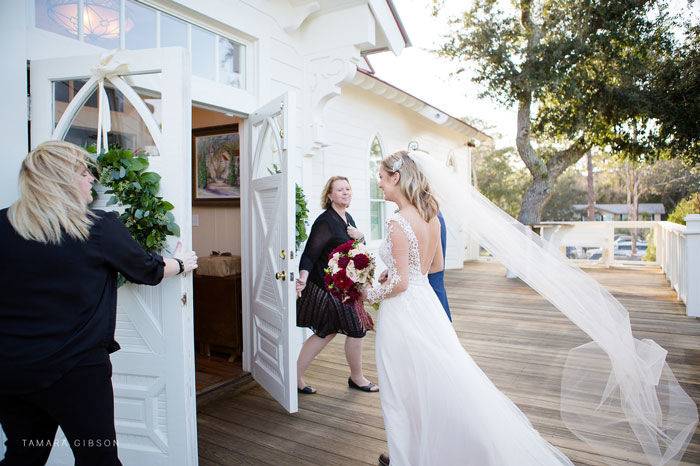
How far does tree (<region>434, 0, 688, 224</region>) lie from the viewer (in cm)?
1010

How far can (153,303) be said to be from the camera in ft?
9.14

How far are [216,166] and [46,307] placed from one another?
4200 millimetres

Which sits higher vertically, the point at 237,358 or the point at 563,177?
the point at 563,177

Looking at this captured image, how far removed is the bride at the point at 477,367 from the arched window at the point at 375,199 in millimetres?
6058

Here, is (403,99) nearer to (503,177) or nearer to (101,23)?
(101,23)

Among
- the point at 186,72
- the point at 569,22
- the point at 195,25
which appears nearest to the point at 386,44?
the point at 195,25

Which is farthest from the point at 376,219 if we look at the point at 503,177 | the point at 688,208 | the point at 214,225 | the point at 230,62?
the point at 503,177

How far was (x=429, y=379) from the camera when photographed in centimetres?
240

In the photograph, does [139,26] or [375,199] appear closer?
[139,26]

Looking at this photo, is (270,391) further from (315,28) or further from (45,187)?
(315,28)

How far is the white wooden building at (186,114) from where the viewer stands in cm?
273

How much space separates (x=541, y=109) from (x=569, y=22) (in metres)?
2.10

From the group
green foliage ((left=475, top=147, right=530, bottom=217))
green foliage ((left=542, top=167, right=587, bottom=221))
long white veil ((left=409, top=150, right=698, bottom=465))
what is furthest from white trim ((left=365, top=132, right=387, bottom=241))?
green foliage ((left=542, top=167, right=587, bottom=221))

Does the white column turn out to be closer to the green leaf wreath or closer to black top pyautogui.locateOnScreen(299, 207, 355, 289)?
the green leaf wreath
